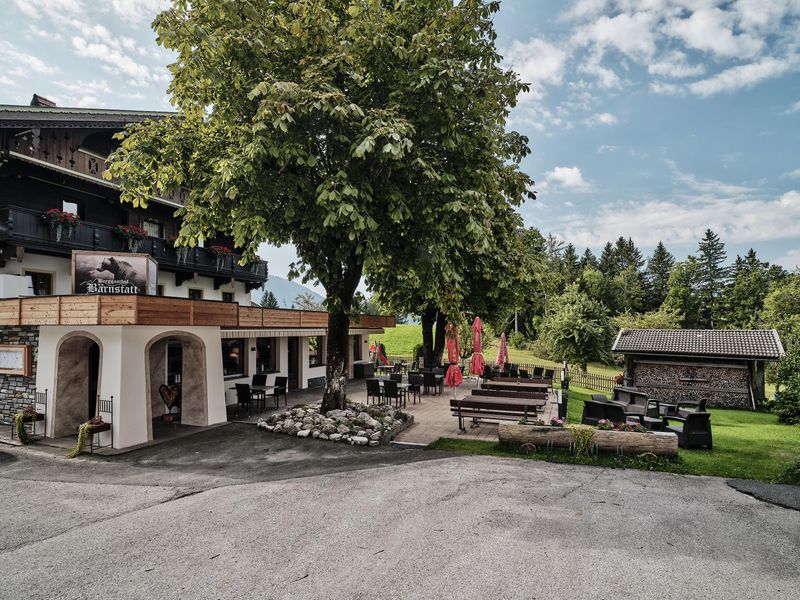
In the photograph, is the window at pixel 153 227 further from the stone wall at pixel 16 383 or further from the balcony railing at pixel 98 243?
the stone wall at pixel 16 383

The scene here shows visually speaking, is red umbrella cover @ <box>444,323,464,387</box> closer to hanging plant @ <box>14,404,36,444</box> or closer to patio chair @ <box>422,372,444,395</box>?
patio chair @ <box>422,372,444,395</box>

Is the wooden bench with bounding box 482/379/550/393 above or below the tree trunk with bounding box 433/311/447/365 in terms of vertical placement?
below

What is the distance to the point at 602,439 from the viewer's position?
9422mm

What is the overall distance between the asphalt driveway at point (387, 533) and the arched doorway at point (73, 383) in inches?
113

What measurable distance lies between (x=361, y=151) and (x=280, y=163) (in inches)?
103

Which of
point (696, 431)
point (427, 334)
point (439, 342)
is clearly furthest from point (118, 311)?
point (439, 342)

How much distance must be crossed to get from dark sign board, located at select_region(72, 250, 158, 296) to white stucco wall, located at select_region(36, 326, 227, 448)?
134 centimetres

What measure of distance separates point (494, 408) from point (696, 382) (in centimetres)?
1634

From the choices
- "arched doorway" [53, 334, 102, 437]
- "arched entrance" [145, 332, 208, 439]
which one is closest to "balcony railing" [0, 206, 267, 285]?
"arched doorway" [53, 334, 102, 437]

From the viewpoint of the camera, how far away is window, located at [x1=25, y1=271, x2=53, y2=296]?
591 inches

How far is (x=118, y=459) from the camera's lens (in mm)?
9711

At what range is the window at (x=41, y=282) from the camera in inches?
591

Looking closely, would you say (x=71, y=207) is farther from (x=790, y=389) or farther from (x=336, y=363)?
(x=790, y=389)

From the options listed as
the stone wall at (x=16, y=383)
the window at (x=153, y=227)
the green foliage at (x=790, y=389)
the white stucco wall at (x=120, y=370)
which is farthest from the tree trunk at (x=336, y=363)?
the green foliage at (x=790, y=389)
